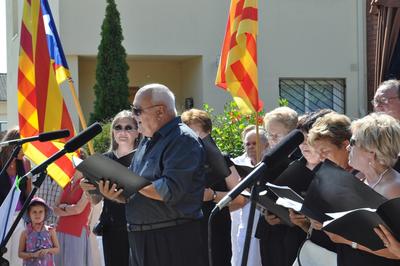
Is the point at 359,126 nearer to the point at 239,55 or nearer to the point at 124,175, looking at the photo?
the point at 124,175

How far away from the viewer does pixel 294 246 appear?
4.83 metres

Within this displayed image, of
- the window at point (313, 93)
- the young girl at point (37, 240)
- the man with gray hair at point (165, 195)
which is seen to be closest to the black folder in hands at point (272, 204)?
the man with gray hair at point (165, 195)

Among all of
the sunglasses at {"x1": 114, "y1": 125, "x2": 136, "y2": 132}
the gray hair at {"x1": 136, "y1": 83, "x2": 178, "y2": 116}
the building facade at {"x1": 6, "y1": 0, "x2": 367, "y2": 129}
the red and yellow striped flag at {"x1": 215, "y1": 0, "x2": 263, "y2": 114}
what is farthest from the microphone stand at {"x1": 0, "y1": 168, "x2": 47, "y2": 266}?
the building facade at {"x1": 6, "y1": 0, "x2": 367, "y2": 129}

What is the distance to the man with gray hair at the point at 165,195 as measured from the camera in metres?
3.95

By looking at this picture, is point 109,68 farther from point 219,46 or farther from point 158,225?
point 158,225

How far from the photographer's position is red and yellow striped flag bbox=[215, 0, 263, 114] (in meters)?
6.28

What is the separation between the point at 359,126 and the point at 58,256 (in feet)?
13.6

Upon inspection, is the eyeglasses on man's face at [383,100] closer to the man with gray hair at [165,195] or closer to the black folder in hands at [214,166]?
the black folder in hands at [214,166]

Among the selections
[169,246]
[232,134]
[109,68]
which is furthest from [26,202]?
[109,68]

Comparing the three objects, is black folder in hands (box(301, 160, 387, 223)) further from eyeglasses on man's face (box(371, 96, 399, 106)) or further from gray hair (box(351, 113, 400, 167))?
eyeglasses on man's face (box(371, 96, 399, 106))

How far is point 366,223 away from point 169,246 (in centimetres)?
141

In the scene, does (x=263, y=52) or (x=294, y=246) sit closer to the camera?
(x=294, y=246)

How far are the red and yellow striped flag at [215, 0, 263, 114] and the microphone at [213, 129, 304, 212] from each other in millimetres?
3247

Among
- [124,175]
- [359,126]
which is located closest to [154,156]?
[124,175]
